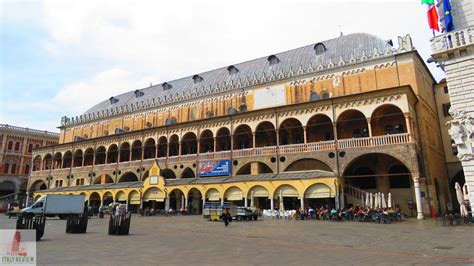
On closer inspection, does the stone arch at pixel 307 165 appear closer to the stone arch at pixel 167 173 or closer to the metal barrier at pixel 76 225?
the stone arch at pixel 167 173

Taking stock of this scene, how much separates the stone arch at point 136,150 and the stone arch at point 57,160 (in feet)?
46.7

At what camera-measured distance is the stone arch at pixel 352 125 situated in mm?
31648

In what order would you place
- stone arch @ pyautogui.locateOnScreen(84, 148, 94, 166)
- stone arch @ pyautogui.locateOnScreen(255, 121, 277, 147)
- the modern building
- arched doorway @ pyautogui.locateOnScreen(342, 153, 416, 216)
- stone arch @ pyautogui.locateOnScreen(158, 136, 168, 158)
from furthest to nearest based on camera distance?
stone arch @ pyautogui.locateOnScreen(84, 148, 94, 166), stone arch @ pyautogui.locateOnScreen(158, 136, 168, 158), stone arch @ pyautogui.locateOnScreen(255, 121, 277, 147), arched doorway @ pyautogui.locateOnScreen(342, 153, 416, 216), the modern building

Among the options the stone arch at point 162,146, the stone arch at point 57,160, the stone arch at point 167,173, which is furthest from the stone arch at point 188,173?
the stone arch at point 57,160

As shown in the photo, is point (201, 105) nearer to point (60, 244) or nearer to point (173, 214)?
point (173, 214)

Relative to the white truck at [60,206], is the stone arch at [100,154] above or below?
above

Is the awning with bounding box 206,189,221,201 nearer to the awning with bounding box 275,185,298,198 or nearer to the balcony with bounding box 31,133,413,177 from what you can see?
the balcony with bounding box 31,133,413,177

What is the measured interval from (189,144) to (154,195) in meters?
8.20

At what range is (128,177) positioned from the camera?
149 ft

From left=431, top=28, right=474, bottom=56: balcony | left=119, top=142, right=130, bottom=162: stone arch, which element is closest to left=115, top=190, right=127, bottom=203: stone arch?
left=119, top=142, right=130, bottom=162: stone arch

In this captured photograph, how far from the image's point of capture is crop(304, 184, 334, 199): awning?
2741 cm

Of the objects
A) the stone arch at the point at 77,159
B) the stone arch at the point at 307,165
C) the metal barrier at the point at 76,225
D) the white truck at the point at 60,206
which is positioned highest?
the stone arch at the point at 77,159

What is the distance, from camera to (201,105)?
145 feet

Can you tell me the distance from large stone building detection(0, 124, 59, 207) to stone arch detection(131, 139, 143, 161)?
25.6m
